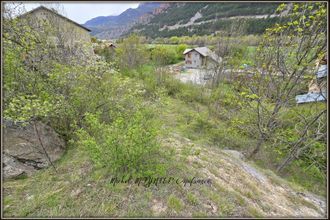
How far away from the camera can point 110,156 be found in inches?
106

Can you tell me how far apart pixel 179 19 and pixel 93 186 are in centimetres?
10452

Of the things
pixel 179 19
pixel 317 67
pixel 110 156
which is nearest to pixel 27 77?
pixel 110 156

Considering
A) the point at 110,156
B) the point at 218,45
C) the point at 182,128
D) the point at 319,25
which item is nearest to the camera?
the point at 110,156

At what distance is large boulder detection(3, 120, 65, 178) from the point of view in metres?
3.30

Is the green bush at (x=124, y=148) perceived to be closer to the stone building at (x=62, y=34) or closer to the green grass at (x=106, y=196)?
the green grass at (x=106, y=196)

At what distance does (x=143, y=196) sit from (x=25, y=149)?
254 centimetres

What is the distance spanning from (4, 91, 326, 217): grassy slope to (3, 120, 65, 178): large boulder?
0.69 ft

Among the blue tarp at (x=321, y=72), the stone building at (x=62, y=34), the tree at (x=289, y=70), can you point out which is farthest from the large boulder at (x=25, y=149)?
the blue tarp at (x=321, y=72)

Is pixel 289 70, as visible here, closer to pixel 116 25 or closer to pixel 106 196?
pixel 106 196

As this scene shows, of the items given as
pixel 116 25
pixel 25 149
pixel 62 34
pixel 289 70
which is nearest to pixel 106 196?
pixel 25 149

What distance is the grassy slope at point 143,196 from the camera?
246cm

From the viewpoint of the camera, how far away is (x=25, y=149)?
3.53 meters

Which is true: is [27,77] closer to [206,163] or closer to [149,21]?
[206,163]

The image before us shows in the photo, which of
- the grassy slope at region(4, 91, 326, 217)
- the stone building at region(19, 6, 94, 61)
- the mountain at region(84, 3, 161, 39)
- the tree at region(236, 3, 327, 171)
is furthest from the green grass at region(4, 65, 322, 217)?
the stone building at region(19, 6, 94, 61)
